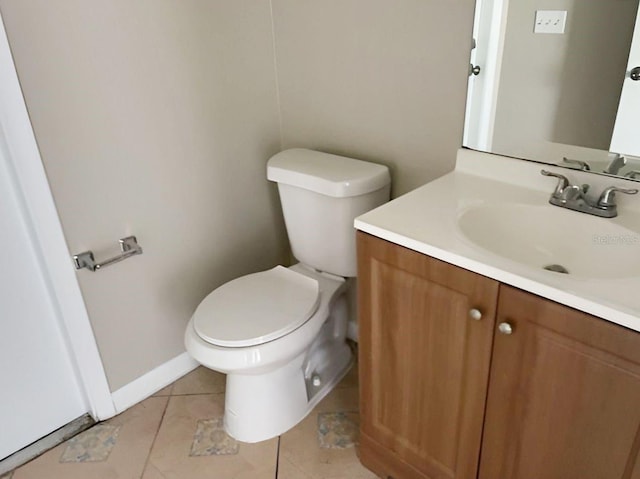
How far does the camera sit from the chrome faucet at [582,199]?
1197 millimetres

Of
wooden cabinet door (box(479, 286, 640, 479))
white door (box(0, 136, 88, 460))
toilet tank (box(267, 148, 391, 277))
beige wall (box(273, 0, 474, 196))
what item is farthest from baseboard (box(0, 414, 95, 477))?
wooden cabinet door (box(479, 286, 640, 479))

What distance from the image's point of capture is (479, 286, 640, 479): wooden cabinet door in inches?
36.0

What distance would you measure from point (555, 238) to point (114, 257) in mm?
1309

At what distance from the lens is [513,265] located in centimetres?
101

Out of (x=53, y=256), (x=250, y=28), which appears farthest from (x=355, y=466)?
(x=250, y=28)

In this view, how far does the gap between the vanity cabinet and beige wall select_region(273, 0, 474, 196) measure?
1.70 feet

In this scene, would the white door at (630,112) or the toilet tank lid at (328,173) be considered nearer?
the white door at (630,112)

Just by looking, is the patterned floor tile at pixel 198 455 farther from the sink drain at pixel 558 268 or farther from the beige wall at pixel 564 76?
the beige wall at pixel 564 76

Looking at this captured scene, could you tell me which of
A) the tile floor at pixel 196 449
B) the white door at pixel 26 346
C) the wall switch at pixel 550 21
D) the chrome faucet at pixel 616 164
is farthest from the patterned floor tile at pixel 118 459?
the wall switch at pixel 550 21

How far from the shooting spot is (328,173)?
1647 millimetres

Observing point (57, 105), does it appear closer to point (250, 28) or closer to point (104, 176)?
point (104, 176)

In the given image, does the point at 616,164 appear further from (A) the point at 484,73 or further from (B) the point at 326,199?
(B) the point at 326,199

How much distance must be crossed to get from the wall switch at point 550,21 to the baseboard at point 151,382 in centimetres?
163

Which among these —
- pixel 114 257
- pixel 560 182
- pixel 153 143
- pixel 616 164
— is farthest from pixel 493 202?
pixel 114 257
